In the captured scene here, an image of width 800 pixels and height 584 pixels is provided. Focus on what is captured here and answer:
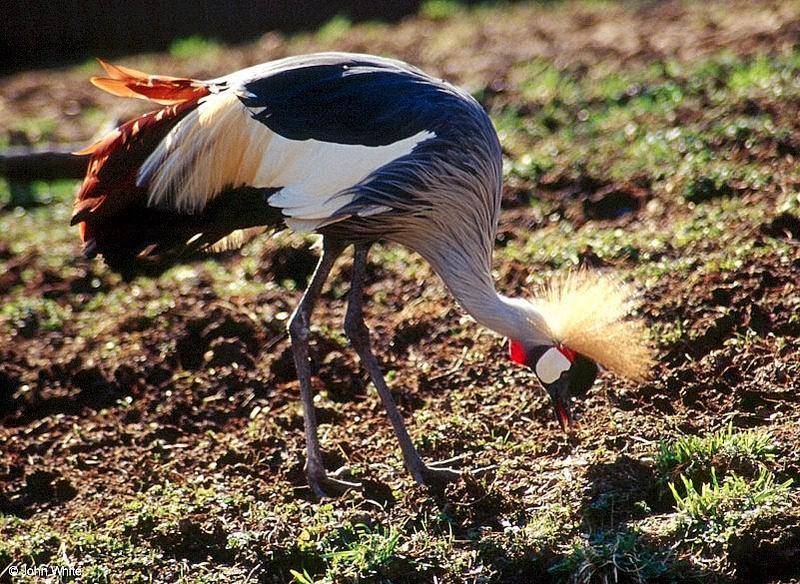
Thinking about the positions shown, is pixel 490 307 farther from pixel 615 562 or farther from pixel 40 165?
pixel 40 165

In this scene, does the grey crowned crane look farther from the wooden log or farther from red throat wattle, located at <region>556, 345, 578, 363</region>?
the wooden log

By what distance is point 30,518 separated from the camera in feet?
12.4

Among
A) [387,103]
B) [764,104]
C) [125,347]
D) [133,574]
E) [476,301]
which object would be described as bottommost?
[133,574]

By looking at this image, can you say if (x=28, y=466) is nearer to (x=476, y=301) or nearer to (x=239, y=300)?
(x=239, y=300)

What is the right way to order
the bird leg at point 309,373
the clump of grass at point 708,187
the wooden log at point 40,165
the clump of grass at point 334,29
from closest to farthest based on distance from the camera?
the bird leg at point 309,373 < the clump of grass at point 708,187 < the wooden log at point 40,165 < the clump of grass at point 334,29

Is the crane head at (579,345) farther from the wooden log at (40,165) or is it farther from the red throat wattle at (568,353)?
the wooden log at (40,165)

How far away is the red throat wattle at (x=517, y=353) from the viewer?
3.80 meters

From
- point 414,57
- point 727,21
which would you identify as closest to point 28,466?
point 414,57

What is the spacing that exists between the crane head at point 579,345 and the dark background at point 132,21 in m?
6.54

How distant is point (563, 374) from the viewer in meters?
3.72

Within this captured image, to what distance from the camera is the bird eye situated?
12.2 ft

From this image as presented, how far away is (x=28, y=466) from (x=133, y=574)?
32.3 inches

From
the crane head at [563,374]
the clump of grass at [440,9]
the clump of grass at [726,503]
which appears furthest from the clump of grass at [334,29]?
the clump of grass at [726,503]

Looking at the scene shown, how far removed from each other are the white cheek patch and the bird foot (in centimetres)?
69
